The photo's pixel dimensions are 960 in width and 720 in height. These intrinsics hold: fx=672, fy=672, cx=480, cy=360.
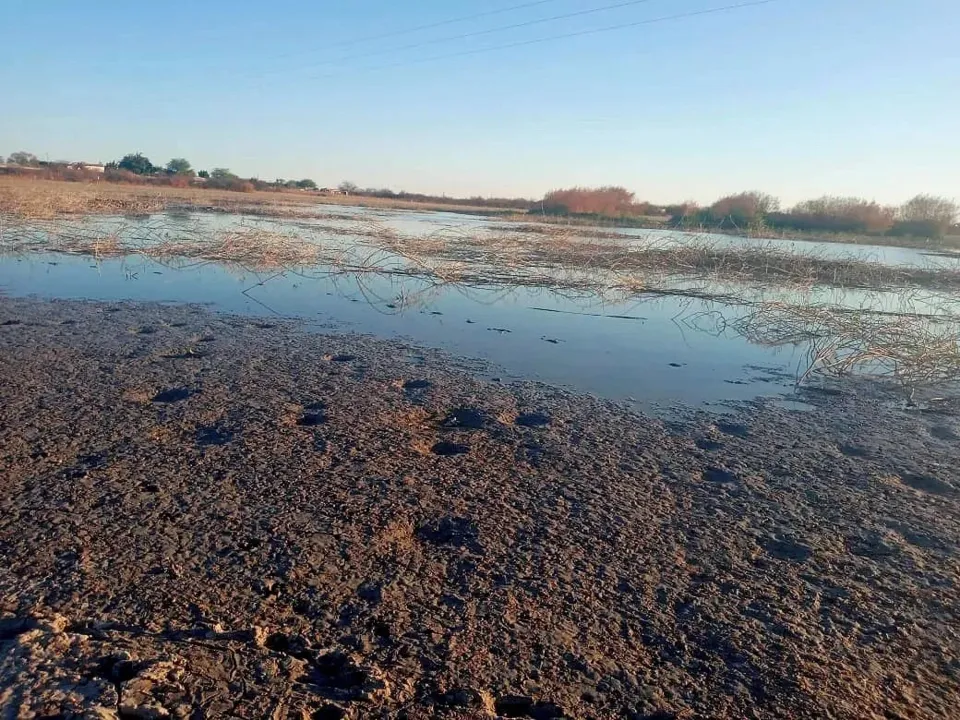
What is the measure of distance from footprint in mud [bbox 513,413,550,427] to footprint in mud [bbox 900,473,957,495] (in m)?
1.85

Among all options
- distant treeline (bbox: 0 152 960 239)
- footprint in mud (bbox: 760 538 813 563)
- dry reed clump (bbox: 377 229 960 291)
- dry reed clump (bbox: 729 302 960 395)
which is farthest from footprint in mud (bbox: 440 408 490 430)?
distant treeline (bbox: 0 152 960 239)

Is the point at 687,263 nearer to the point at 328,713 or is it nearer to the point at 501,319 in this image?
the point at 501,319

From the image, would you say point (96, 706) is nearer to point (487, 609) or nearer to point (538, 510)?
point (487, 609)

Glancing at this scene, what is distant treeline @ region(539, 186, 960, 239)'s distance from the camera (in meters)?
36.2

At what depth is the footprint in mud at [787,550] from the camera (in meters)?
2.52

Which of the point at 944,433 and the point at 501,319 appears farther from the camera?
the point at 501,319

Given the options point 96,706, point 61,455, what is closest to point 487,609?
point 96,706

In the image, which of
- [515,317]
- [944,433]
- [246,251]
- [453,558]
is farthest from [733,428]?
[246,251]

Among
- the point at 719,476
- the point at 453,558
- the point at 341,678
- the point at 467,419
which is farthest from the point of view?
the point at 467,419

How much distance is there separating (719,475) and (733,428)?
2.98 feet

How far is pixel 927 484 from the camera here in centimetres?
335

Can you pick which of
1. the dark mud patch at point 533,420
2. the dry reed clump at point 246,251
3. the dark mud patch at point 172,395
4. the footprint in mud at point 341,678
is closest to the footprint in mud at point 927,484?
the dark mud patch at point 533,420

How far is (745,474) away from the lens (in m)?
3.33

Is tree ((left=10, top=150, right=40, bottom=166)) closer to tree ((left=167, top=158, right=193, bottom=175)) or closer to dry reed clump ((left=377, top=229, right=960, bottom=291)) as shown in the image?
tree ((left=167, top=158, right=193, bottom=175))
